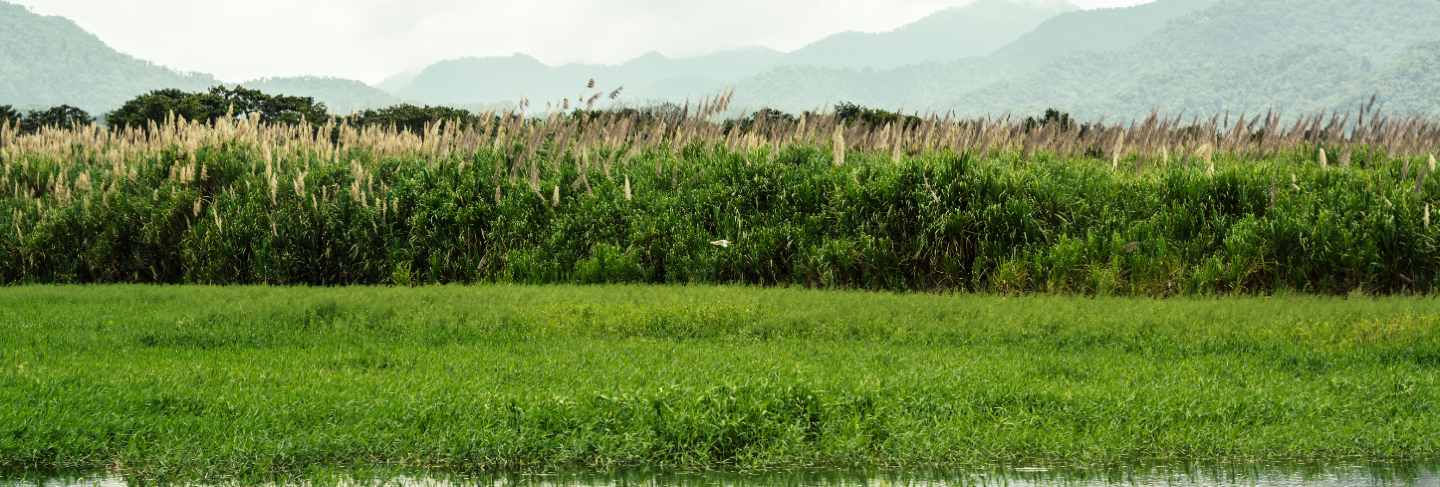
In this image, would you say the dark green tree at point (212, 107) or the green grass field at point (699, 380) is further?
the dark green tree at point (212, 107)

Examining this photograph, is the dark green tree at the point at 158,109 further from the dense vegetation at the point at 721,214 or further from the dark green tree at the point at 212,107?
the dense vegetation at the point at 721,214

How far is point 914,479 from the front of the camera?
6.64 m

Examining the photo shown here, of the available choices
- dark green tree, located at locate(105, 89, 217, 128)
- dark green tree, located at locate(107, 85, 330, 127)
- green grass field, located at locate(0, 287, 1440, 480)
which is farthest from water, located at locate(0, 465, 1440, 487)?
dark green tree, located at locate(105, 89, 217, 128)

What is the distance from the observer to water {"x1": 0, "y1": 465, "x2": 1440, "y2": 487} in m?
6.56

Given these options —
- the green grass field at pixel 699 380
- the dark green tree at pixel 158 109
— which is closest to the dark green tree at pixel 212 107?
the dark green tree at pixel 158 109

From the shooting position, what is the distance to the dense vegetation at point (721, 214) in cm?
1319

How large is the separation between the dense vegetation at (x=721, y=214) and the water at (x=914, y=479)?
6215 mm

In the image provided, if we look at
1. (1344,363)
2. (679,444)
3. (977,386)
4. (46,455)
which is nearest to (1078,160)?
(1344,363)

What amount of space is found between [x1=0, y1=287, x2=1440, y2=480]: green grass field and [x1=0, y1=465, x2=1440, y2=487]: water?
142mm

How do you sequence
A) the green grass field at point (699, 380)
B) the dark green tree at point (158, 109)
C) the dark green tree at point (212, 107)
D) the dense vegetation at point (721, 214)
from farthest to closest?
the dark green tree at point (212, 107) < the dark green tree at point (158, 109) < the dense vegetation at point (721, 214) < the green grass field at point (699, 380)

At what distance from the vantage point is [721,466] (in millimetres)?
6863

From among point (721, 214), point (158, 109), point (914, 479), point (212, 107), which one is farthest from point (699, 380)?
point (212, 107)

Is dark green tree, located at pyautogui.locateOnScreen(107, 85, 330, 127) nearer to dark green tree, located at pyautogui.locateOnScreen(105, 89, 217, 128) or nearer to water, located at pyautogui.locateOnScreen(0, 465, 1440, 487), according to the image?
dark green tree, located at pyautogui.locateOnScreen(105, 89, 217, 128)

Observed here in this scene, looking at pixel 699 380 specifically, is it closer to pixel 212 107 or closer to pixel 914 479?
pixel 914 479
